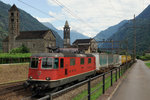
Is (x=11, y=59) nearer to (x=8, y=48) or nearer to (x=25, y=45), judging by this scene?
(x=25, y=45)

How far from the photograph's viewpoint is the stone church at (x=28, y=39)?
75.9 metres

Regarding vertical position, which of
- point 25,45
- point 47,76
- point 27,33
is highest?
point 27,33

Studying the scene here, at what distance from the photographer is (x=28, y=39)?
77938 mm

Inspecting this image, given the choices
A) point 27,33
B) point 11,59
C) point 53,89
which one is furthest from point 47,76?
point 27,33

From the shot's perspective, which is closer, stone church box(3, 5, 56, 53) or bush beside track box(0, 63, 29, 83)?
bush beside track box(0, 63, 29, 83)

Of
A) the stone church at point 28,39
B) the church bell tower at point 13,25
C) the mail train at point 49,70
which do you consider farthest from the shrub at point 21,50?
the mail train at point 49,70

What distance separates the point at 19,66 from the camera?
29531 mm

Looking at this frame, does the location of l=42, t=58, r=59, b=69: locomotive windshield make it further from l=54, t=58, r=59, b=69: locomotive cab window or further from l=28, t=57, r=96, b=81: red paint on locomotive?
l=28, t=57, r=96, b=81: red paint on locomotive

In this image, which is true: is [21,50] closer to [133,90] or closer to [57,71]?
[57,71]

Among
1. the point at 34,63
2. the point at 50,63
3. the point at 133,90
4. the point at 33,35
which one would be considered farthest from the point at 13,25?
the point at 133,90

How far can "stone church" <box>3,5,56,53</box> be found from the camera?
75.9 metres

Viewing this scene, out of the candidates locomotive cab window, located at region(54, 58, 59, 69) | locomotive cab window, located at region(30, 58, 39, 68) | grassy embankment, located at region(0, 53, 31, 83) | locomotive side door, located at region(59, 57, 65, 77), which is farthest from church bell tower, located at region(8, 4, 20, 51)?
locomotive cab window, located at region(54, 58, 59, 69)

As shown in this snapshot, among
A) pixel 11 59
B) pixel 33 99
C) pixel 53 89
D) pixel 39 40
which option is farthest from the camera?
pixel 39 40

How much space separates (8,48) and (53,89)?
76.9 metres
